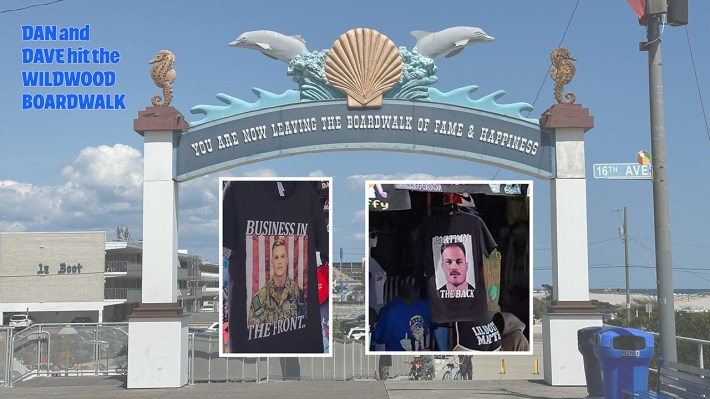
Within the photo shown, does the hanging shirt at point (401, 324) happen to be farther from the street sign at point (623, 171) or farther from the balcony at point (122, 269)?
the balcony at point (122, 269)

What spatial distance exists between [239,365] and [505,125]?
7.14 metres

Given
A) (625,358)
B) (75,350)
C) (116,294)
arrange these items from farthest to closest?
(116,294)
(75,350)
(625,358)

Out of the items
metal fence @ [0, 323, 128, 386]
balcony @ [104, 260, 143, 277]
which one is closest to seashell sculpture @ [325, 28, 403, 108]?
metal fence @ [0, 323, 128, 386]

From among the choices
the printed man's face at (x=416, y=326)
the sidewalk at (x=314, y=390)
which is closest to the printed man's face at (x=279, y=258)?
the sidewalk at (x=314, y=390)

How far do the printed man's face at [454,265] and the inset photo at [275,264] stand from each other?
81.7 inches

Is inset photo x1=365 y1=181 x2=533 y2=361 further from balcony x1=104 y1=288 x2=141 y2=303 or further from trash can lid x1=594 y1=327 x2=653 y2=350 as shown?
balcony x1=104 y1=288 x2=141 y2=303

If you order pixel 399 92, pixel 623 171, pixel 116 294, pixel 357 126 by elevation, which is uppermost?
pixel 399 92

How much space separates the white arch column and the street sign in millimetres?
2989

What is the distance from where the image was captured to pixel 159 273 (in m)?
14.6

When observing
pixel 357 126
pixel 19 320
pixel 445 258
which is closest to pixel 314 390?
pixel 445 258

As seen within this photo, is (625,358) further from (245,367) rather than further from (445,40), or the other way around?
(245,367)

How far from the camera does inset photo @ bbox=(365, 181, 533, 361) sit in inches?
542

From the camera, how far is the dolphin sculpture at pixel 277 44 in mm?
15086

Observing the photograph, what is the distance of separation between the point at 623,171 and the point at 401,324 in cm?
480
